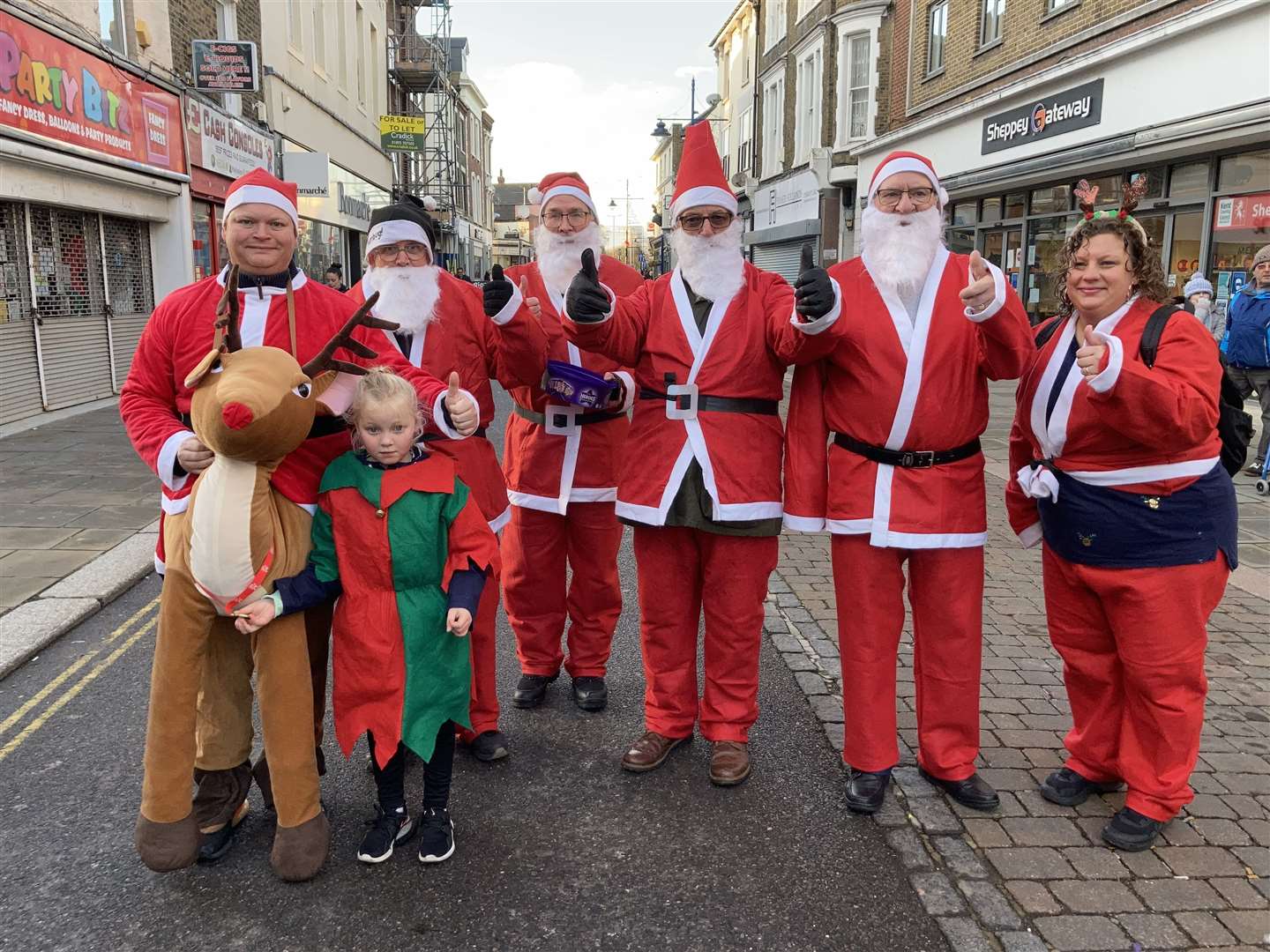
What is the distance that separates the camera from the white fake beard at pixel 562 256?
4.03 metres

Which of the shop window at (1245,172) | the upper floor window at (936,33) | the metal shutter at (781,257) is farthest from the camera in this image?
the metal shutter at (781,257)

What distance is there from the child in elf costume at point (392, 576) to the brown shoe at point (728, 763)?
1.05 meters

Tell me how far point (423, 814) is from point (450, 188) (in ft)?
129

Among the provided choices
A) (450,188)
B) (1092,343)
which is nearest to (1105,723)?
(1092,343)

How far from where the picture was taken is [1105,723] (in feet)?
10.4

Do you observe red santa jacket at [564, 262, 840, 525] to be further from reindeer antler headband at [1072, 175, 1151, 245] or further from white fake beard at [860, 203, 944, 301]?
reindeer antler headband at [1072, 175, 1151, 245]

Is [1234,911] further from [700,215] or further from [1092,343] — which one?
[700,215]

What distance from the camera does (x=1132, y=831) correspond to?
2928mm

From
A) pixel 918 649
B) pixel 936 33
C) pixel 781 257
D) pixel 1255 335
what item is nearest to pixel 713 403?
pixel 918 649

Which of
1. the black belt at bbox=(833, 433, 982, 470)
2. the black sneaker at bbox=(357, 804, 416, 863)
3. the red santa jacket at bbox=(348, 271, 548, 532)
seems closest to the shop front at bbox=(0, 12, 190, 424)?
the red santa jacket at bbox=(348, 271, 548, 532)

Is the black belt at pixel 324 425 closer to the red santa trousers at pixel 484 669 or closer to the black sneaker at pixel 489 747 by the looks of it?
the red santa trousers at pixel 484 669

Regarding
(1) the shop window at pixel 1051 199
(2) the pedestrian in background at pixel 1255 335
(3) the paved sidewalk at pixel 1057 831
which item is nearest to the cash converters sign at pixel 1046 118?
(1) the shop window at pixel 1051 199

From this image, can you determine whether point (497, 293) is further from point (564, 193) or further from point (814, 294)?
point (814, 294)

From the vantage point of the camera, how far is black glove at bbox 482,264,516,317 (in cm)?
339
